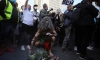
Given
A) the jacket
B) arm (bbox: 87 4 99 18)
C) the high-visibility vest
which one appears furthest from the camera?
the jacket

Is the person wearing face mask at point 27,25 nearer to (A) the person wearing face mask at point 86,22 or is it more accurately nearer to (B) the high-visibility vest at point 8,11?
(B) the high-visibility vest at point 8,11

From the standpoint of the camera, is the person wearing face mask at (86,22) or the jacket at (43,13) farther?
the jacket at (43,13)

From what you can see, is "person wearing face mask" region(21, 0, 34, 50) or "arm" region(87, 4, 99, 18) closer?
"arm" region(87, 4, 99, 18)

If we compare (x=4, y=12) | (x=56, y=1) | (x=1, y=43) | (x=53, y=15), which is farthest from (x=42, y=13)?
(x=56, y=1)

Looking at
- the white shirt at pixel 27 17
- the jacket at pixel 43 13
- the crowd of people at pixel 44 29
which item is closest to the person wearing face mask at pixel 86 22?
the crowd of people at pixel 44 29

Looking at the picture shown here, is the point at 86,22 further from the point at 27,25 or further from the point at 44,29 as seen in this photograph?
the point at 27,25

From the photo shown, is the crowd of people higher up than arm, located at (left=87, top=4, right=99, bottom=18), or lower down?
lower down

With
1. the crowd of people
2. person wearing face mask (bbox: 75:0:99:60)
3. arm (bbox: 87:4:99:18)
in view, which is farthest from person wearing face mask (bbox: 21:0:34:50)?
arm (bbox: 87:4:99:18)

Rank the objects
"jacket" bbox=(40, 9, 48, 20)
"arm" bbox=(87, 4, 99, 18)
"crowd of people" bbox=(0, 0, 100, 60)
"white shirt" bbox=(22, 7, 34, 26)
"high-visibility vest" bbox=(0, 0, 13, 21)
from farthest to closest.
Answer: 1. "jacket" bbox=(40, 9, 48, 20)
2. "white shirt" bbox=(22, 7, 34, 26)
3. "arm" bbox=(87, 4, 99, 18)
4. "high-visibility vest" bbox=(0, 0, 13, 21)
5. "crowd of people" bbox=(0, 0, 100, 60)

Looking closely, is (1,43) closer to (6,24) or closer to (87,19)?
(6,24)

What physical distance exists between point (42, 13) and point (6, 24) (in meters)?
2.15

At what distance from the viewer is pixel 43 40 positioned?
548cm

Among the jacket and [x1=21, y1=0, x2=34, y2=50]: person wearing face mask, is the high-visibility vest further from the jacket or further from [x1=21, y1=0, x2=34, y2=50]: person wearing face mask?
the jacket

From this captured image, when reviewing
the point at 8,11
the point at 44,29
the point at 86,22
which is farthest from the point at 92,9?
the point at 8,11
